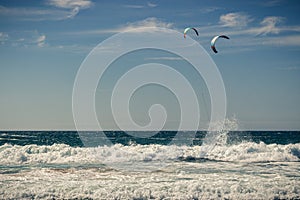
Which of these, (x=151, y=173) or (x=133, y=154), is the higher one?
(x=133, y=154)

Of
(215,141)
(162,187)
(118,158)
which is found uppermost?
(215,141)

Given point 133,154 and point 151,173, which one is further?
point 133,154

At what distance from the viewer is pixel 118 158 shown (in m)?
27.3

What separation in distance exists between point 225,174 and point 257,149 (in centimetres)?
1040

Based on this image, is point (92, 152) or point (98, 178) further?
point (92, 152)

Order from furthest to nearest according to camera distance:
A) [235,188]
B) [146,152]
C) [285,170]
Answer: [146,152] → [285,170] → [235,188]

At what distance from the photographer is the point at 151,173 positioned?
68.6 feet

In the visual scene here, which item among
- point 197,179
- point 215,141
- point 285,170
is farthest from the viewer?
point 215,141

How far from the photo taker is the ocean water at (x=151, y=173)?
1644 centimetres

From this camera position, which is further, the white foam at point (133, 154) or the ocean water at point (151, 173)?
the white foam at point (133, 154)

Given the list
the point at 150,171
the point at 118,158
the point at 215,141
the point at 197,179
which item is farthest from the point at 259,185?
the point at 215,141

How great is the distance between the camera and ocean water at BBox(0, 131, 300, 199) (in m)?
16.4

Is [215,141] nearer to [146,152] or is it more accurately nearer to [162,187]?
[146,152]

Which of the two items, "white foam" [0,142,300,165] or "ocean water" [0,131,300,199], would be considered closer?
"ocean water" [0,131,300,199]
